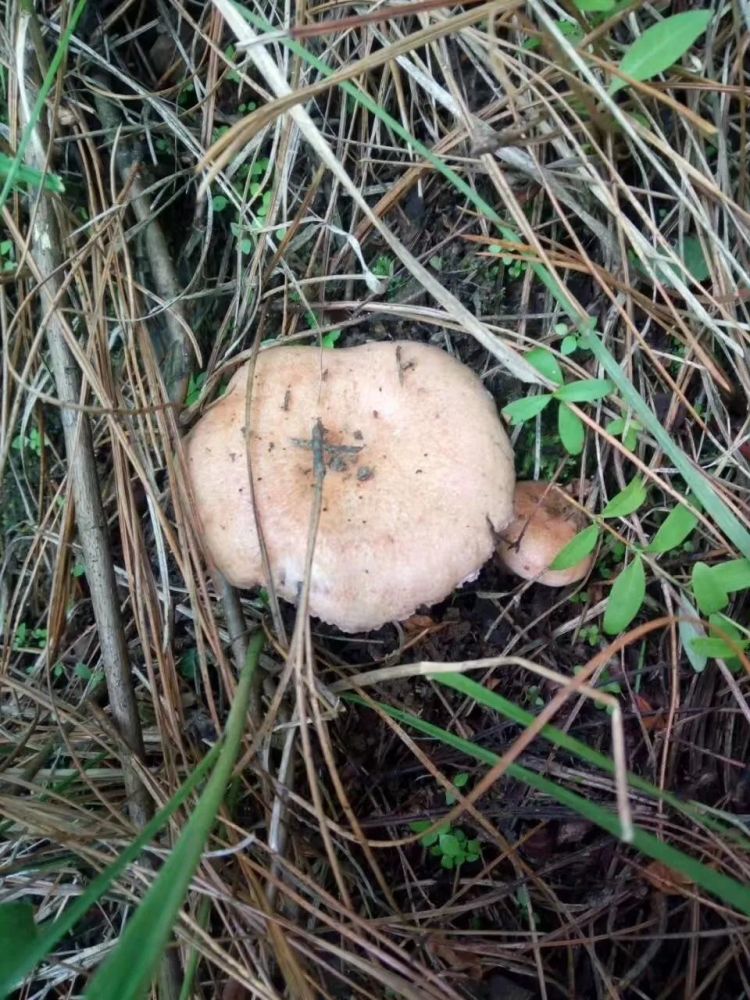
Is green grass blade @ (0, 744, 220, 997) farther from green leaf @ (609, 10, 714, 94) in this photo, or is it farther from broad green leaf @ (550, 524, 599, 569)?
green leaf @ (609, 10, 714, 94)

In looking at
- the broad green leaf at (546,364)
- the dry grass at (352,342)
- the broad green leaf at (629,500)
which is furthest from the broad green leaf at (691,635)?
the broad green leaf at (546,364)

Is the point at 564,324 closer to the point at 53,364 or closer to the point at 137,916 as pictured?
the point at 53,364

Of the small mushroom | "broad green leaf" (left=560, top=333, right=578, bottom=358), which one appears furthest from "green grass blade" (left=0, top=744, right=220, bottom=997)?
"broad green leaf" (left=560, top=333, right=578, bottom=358)

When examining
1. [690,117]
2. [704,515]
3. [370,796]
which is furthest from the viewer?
[370,796]

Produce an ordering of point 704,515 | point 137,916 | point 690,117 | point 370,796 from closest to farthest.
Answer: point 137,916 → point 690,117 → point 704,515 → point 370,796

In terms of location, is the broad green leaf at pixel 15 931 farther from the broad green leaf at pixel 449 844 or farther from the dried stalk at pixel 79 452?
the broad green leaf at pixel 449 844

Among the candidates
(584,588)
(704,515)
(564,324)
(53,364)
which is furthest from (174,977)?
(564,324)
